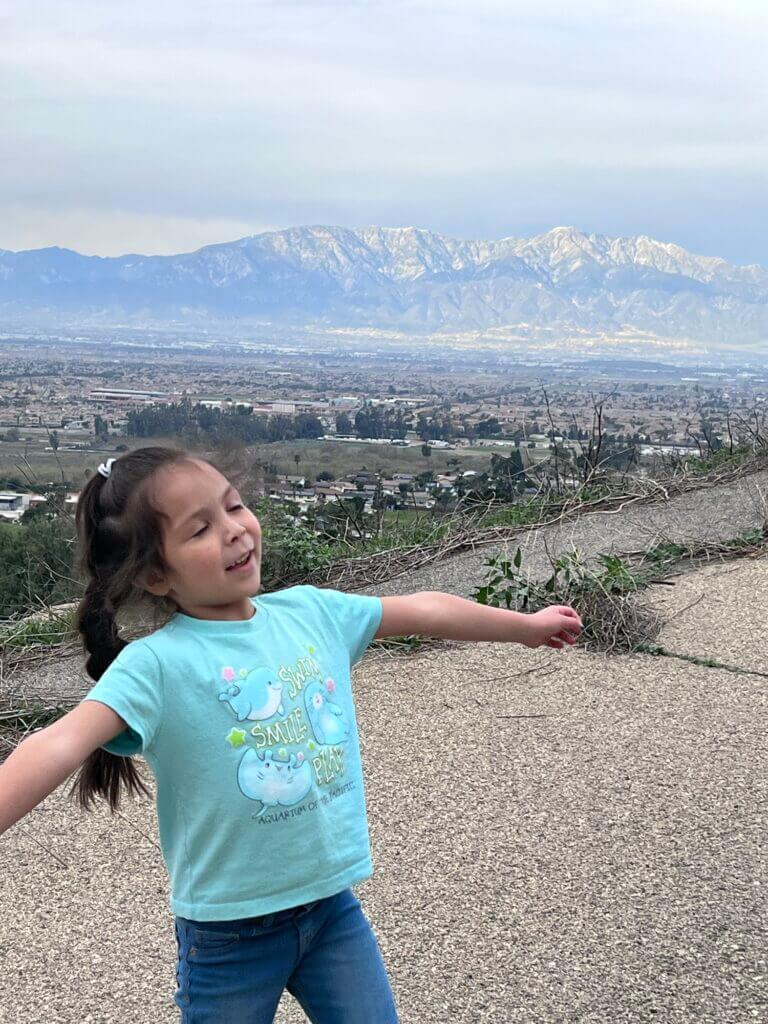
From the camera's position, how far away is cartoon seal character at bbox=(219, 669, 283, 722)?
78.2 inches

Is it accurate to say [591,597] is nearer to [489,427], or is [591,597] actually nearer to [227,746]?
[227,746]

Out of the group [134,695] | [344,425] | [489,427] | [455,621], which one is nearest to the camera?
[134,695]

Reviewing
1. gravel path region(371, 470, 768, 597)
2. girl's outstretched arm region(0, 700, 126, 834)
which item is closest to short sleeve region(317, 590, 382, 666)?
girl's outstretched arm region(0, 700, 126, 834)

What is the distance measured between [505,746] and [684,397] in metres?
21.0

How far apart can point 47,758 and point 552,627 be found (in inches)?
45.4

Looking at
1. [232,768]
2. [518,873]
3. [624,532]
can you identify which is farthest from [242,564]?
[624,532]

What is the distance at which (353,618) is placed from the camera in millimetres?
2285

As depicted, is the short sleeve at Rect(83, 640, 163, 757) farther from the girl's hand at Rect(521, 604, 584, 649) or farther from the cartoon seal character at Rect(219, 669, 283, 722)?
the girl's hand at Rect(521, 604, 584, 649)

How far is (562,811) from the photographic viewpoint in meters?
4.12

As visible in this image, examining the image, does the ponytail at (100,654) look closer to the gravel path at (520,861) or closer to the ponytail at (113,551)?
the ponytail at (113,551)

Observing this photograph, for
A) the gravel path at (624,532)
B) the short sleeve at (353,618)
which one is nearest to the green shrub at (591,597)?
the gravel path at (624,532)

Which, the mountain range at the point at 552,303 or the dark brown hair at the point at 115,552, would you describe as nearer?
the dark brown hair at the point at 115,552

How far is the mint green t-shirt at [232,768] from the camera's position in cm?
196

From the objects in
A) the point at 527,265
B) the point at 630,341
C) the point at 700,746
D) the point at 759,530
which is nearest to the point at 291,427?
the point at 759,530
